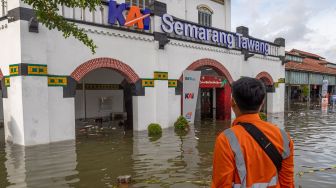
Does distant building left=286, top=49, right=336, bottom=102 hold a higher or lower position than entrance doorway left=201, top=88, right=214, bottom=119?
higher

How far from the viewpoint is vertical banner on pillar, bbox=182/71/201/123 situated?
49.5 feet

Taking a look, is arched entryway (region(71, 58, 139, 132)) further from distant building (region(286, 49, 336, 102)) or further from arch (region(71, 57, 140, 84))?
distant building (region(286, 49, 336, 102))

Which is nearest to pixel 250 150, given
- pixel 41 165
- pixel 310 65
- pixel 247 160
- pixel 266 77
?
pixel 247 160

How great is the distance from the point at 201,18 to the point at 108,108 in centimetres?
941

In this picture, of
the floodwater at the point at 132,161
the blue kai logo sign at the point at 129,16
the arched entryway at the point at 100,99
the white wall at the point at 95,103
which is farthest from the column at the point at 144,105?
the white wall at the point at 95,103

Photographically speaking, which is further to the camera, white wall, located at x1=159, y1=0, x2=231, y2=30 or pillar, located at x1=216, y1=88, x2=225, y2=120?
white wall, located at x1=159, y1=0, x2=231, y2=30

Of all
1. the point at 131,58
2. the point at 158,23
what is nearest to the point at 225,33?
the point at 158,23

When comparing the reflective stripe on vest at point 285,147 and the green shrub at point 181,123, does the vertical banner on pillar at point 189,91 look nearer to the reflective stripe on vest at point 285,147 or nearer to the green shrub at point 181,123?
the green shrub at point 181,123

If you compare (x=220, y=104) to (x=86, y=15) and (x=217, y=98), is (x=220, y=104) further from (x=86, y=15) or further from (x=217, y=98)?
(x=86, y=15)

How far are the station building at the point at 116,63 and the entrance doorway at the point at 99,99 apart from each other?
0.22ft

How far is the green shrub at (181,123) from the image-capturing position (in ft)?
Result: 46.1

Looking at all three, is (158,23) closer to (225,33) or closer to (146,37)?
(146,37)

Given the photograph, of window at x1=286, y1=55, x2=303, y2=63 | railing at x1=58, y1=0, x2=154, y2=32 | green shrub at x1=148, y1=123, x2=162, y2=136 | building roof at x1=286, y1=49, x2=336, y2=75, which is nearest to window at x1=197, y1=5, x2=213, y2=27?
railing at x1=58, y1=0, x2=154, y2=32

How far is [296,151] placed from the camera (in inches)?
375
